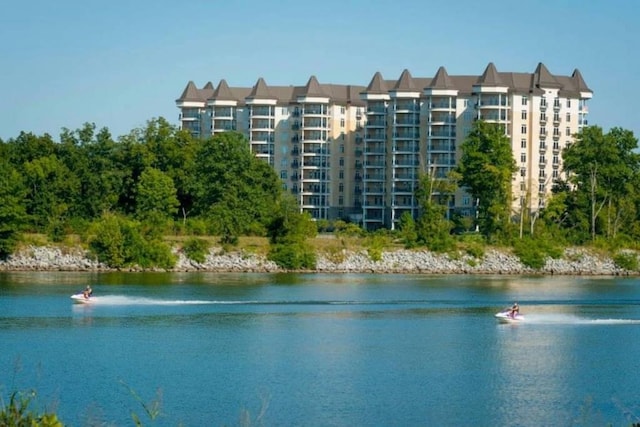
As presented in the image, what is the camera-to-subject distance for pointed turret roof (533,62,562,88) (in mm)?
98625

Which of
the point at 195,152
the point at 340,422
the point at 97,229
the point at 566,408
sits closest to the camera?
the point at 340,422

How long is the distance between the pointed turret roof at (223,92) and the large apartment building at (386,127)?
112 mm

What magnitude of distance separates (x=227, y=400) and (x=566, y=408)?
8.67 metres

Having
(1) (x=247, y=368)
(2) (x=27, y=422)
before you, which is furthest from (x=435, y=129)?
(2) (x=27, y=422)

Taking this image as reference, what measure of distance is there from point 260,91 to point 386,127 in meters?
13.8

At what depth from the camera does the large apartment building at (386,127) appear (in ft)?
320

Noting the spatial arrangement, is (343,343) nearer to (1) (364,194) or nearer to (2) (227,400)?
(2) (227,400)

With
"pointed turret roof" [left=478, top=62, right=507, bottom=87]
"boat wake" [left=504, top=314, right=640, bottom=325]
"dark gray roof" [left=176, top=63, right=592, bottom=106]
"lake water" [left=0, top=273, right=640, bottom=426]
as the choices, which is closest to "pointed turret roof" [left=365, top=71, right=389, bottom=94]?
"dark gray roof" [left=176, top=63, right=592, bottom=106]

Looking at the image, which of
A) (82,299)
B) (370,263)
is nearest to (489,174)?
(370,263)

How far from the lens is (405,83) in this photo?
100875 millimetres

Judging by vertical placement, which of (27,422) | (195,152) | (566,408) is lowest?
(566,408)

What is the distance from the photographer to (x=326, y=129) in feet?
349

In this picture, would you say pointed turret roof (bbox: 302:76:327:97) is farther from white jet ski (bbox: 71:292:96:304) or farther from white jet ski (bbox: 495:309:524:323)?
white jet ski (bbox: 495:309:524:323)

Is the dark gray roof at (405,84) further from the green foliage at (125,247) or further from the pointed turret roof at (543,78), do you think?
the green foliage at (125,247)
